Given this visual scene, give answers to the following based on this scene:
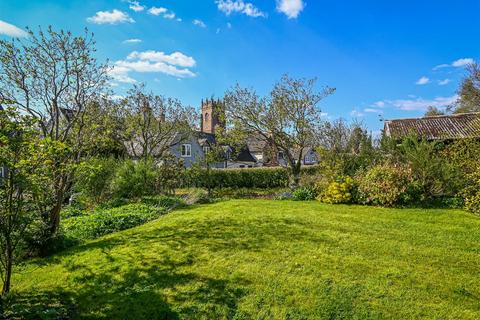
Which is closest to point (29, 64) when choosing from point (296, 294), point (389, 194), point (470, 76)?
point (296, 294)

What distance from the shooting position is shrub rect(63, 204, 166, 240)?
325 inches

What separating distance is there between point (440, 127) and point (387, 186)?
1340 cm

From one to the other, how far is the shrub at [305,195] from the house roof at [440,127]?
9032 mm

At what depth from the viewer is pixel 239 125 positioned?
20.1m

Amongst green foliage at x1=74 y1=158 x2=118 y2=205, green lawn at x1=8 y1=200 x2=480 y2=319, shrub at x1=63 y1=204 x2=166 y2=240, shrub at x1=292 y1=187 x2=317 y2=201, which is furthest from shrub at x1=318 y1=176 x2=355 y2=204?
green foliage at x1=74 y1=158 x2=118 y2=205

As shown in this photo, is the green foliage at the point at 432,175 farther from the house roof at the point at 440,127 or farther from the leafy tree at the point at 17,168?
the leafy tree at the point at 17,168

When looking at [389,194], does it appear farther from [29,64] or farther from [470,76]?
[470,76]

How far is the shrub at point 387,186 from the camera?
10078 millimetres

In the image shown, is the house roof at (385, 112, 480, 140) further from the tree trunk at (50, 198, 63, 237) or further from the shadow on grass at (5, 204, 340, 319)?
the tree trunk at (50, 198, 63, 237)

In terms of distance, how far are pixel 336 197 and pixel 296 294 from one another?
7407mm

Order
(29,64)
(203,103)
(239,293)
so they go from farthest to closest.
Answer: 1. (203,103)
2. (29,64)
3. (239,293)

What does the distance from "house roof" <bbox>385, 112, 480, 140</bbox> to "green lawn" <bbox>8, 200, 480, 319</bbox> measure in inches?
521

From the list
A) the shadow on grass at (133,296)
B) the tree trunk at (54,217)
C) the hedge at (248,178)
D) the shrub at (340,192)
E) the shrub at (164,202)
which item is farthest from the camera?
the hedge at (248,178)

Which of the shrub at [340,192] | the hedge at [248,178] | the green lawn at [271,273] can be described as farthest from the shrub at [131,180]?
the hedge at [248,178]
